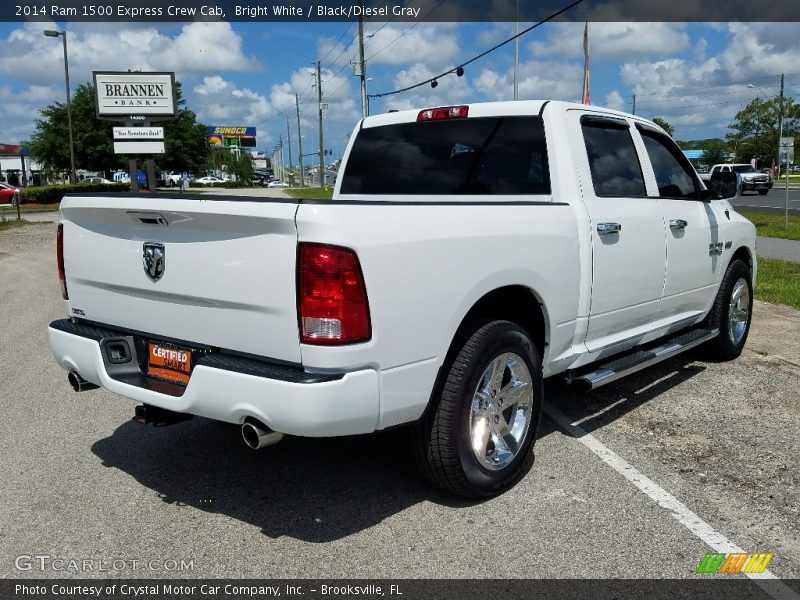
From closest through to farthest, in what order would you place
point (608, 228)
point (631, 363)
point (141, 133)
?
1. point (608, 228)
2. point (631, 363)
3. point (141, 133)

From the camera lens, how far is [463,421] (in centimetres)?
360

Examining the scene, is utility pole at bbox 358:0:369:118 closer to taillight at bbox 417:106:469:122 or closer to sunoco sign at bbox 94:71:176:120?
sunoco sign at bbox 94:71:176:120

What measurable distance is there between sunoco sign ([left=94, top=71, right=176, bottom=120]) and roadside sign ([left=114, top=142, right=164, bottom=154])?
1398mm

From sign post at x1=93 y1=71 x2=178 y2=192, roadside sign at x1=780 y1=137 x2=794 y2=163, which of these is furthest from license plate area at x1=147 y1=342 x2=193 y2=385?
sign post at x1=93 y1=71 x2=178 y2=192

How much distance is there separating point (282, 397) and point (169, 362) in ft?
2.68

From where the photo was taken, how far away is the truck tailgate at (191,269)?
3096mm

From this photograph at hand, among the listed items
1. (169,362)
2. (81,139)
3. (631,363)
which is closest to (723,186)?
(631,363)

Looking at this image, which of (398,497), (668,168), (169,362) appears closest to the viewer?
(169,362)

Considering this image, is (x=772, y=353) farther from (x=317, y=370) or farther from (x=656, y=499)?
(x=317, y=370)

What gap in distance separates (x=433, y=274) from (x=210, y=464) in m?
1.92

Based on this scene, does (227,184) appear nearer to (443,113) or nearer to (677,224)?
(443,113)

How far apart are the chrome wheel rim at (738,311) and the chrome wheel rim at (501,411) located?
3.04 meters

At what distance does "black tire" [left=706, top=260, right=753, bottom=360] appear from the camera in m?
6.13

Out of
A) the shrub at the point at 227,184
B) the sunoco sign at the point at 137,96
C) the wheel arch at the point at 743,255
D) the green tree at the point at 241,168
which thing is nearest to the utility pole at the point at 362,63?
the sunoco sign at the point at 137,96
